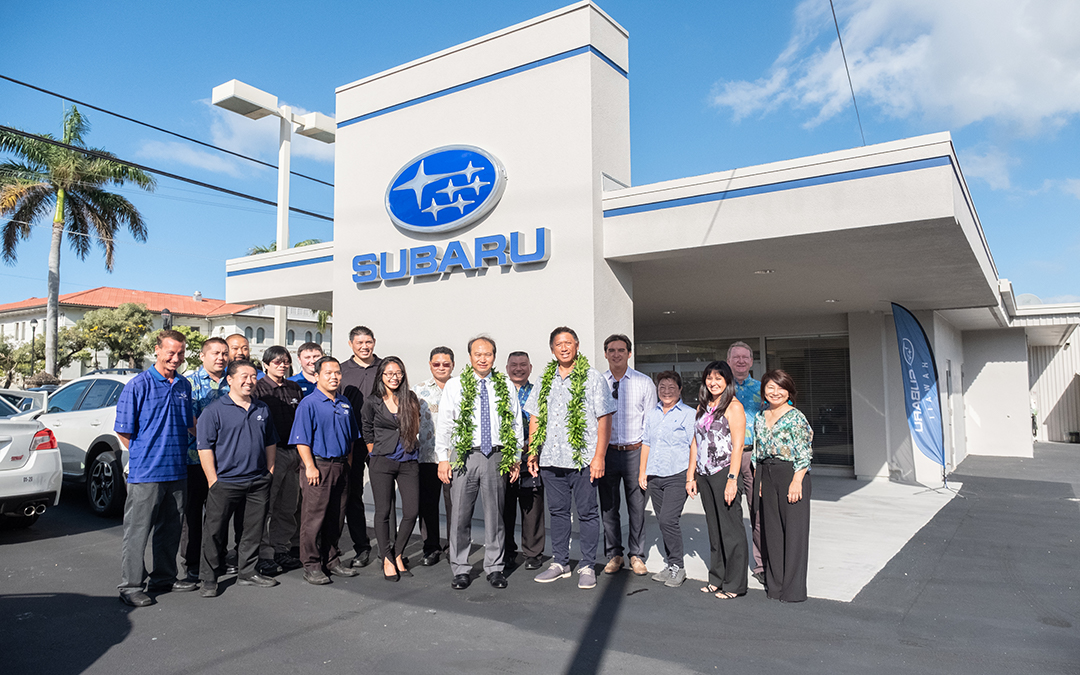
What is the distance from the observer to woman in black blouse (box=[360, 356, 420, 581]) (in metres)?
5.36

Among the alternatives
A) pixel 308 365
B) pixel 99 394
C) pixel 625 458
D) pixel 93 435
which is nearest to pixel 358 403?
pixel 308 365

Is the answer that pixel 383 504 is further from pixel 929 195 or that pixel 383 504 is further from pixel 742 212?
pixel 929 195

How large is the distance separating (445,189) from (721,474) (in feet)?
15.5

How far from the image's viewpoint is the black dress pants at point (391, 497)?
538cm

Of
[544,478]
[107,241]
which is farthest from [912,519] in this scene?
[107,241]

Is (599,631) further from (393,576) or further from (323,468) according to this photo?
(323,468)

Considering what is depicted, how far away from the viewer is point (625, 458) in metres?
5.43

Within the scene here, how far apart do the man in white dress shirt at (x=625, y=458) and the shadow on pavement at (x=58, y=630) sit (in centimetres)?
340

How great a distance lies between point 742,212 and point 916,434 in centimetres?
515

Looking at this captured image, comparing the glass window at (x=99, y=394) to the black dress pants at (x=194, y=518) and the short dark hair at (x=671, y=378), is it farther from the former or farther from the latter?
the short dark hair at (x=671, y=378)

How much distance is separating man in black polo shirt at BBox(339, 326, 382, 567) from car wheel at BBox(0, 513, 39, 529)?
387cm

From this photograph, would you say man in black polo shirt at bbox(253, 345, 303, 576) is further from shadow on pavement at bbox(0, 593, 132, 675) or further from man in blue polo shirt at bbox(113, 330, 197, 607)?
shadow on pavement at bbox(0, 593, 132, 675)

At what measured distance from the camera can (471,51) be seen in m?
7.93

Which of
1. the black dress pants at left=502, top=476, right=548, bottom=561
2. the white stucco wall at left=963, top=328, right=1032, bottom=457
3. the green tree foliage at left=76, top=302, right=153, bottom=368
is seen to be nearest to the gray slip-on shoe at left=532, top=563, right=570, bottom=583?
the black dress pants at left=502, top=476, right=548, bottom=561
